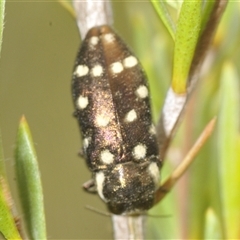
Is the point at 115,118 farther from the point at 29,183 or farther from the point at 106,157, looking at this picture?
the point at 29,183

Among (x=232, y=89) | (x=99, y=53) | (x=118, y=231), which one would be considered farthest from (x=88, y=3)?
(x=118, y=231)

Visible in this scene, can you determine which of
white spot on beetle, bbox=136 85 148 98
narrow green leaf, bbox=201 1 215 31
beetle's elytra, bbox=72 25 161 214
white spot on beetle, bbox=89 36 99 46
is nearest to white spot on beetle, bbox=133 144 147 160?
beetle's elytra, bbox=72 25 161 214

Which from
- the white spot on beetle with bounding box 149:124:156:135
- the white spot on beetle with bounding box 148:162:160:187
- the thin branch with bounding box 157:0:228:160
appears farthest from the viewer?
the white spot on beetle with bounding box 148:162:160:187

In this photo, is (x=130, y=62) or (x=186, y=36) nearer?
(x=186, y=36)

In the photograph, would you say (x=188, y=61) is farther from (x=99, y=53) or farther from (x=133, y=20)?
(x=133, y=20)

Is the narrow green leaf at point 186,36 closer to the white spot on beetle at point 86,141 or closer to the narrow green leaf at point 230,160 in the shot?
the narrow green leaf at point 230,160

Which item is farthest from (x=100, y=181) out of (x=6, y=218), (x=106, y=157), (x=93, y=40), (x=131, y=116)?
(x=6, y=218)

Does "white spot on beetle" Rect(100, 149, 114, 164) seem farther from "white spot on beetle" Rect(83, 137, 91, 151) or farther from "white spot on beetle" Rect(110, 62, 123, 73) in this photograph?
"white spot on beetle" Rect(110, 62, 123, 73)
